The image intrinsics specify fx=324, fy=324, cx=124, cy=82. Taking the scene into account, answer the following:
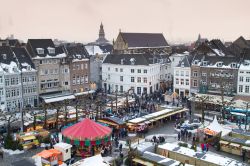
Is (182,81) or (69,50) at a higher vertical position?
(69,50)

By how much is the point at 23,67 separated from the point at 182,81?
29.7 metres

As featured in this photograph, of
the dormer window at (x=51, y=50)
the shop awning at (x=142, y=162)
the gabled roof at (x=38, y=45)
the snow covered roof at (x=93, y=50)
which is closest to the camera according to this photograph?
the shop awning at (x=142, y=162)

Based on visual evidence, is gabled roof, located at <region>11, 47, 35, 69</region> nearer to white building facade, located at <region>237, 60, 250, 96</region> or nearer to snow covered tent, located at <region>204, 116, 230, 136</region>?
snow covered tent, located at <region>204, 116, 230, 136</region>

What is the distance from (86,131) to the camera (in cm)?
3334

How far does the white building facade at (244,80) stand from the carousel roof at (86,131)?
30057mm

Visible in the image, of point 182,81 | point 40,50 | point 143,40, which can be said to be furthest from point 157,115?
point 143,40

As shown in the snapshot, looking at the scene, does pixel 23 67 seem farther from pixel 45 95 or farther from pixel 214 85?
pixel 214 85

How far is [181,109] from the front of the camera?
156 feet

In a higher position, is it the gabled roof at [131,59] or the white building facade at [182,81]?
the gabled roof at [131,59]

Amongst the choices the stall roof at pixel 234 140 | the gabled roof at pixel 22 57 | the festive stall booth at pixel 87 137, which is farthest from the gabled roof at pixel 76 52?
the stall roof at pixel 234 140

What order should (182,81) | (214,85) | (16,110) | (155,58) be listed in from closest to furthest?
(16,110) → (214,85) → (182,81) → (155,58)

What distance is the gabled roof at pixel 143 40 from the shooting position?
89875mm

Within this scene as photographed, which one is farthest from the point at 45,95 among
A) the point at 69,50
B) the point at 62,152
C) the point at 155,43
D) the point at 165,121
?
the point at 155,43

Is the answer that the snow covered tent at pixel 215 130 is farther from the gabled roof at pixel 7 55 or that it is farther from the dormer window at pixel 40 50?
the dormer window at pixel 40 50
